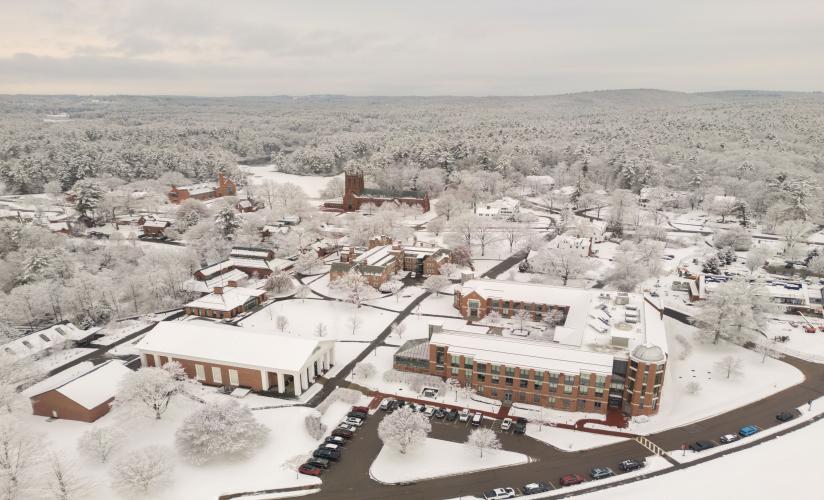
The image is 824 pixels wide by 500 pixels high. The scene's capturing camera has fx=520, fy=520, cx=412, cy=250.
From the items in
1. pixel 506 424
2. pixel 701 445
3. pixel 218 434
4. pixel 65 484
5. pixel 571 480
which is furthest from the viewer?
pixel 506 424

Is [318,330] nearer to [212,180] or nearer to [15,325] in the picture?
[15,325]

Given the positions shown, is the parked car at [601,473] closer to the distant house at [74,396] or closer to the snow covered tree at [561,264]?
the distant house at [74,396]

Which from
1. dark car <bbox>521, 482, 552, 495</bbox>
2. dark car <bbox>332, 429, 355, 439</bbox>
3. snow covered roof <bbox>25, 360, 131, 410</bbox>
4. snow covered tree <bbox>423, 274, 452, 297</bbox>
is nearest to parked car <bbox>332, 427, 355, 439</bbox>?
dark car <bbox>332, 429, 355, 439</bbox>

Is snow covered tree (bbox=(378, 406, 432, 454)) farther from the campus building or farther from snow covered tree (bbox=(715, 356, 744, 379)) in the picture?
snow covered tree (bbox=(715, 356, 744, 379))

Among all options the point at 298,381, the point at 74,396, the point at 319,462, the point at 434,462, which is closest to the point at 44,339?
the point at 74,396

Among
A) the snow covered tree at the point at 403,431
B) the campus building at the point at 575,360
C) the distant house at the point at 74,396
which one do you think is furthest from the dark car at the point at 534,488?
the distant house at the point at 74,396

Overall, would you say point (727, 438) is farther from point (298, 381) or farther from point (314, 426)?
point (298, 381)

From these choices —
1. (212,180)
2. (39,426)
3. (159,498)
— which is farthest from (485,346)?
(212,180)
